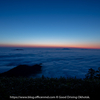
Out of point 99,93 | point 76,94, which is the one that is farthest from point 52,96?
point 99,93

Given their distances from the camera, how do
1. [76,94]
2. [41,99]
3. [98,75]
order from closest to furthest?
[41,99]
[76,94]
[98,75]

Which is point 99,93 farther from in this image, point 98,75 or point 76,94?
point 98,75

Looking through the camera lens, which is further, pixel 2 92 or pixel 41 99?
pixel 2 92

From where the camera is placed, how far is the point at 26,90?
3.99m

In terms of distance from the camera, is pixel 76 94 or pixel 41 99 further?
pixel 76 94

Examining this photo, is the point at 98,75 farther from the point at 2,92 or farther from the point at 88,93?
the point at 2,92

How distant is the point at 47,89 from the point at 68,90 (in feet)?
3.90

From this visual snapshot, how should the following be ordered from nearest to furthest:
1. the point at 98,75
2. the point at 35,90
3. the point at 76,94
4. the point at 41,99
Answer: the point at 41,99 < the point at 76,94 < the point at 35,90 < the point at 98,75

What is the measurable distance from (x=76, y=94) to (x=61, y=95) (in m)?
0.80

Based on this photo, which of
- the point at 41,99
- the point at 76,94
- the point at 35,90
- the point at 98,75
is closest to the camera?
the point at 41,99

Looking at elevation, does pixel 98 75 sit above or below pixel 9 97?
below

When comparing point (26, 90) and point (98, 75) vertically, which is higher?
point (26, 90)

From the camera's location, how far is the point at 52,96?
11.7 feet

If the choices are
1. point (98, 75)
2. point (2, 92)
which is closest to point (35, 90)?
point (2, 92)
